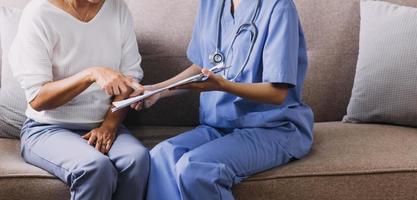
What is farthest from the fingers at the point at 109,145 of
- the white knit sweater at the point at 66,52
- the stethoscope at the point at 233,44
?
the stethoscope at the point at 233,44

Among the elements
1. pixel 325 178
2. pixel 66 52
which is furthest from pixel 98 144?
pixel 325 178

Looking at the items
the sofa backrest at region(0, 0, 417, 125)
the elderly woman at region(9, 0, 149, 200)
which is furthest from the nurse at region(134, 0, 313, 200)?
the sofa backrest at region(0, 0, 417, 125)

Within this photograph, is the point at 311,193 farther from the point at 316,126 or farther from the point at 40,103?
the point at 40,103

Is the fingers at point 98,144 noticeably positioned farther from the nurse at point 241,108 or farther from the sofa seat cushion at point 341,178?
the sofa seat cushion at point 341,178

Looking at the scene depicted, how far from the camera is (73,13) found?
1.98 meters

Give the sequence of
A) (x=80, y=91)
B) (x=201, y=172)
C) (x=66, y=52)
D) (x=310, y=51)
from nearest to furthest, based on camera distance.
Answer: (x=201, y=172) → (x=80, y=91) → (x=66, y=52) → (x=310, y=51)

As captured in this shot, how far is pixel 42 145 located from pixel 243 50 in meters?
0.62

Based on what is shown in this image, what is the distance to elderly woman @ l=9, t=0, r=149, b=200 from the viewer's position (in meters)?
1.77

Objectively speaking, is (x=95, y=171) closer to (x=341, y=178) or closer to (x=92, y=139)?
(x=92, y=139)

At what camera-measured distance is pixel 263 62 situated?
1860 mm

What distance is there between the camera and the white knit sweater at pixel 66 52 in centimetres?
189

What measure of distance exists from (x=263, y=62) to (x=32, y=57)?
25.2 inches

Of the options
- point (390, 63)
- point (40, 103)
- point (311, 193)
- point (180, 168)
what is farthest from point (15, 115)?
point (390, 63)

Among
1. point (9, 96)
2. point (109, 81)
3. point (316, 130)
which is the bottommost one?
point (316, 130)
